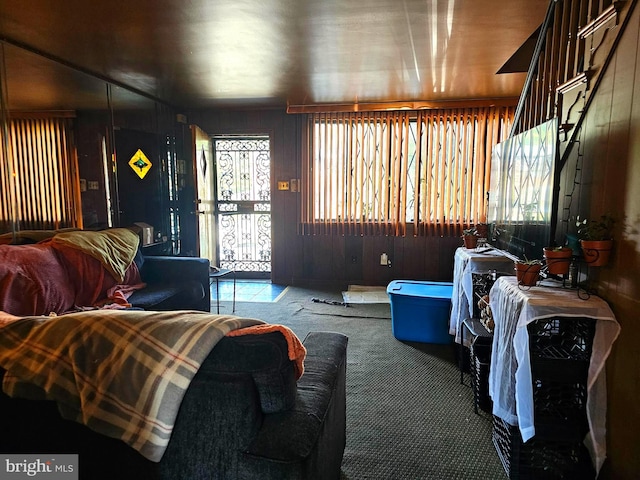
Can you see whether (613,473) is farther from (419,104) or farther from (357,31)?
(419,104)

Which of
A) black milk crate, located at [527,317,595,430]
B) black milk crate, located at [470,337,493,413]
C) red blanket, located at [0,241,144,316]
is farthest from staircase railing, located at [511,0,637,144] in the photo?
red blanket, located at [0,241,144,316]

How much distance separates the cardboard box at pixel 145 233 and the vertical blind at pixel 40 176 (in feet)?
2.49

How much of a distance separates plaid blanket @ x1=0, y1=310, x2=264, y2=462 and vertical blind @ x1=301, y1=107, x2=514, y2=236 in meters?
4.04

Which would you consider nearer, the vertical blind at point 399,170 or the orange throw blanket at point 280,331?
the orange throw blanket at point 280,331

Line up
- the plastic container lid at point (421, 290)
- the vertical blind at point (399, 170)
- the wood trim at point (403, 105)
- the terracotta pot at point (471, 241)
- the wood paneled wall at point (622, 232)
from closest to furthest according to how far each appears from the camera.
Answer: the wood paneled wall at point (622, 232)
the terracotta pot at point (471, 241)
the plastic container lid at point (421, 290)
the wood trim at point (403, 105)
the vertical blind at point (399, 170)

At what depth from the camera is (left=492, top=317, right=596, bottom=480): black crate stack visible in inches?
65.9

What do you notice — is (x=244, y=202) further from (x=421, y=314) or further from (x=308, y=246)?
(x=421, y=314)

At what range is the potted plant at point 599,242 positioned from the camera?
1646 millimetres

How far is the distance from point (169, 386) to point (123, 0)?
222 cm

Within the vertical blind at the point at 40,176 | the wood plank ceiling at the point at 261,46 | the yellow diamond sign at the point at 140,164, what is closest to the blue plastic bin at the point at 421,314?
the wood plank ceiling at the point at 261,46

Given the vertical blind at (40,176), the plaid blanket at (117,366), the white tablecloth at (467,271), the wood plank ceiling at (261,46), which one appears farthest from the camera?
the vertical blind at (40,176)

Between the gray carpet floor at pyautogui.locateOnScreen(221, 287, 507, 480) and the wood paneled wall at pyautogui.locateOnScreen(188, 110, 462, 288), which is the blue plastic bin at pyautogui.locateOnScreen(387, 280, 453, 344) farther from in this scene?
the wood paneled wall at pyautogui.locateOnScreen(188, 110, 462, 288)

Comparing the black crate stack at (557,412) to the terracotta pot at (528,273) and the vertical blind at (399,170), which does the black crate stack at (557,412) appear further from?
the vertical blind at (399,170)

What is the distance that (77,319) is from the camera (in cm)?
117
